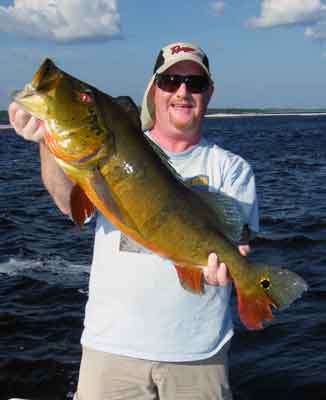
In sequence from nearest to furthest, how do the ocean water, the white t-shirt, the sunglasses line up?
the white t-shirt
the sunglasses
the ocean water

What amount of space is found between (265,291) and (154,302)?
30.4 inches

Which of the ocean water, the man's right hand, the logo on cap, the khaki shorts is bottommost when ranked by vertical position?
the ocean water

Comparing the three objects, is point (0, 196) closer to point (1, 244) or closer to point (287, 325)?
point (1, 244)

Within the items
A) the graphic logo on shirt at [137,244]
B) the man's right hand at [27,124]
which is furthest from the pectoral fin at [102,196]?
the graphic logo on shirt at [137,244]

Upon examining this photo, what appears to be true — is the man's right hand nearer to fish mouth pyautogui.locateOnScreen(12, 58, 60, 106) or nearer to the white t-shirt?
fish mouth pyautogui.locateOnScreen(12, 58, 60, 106)

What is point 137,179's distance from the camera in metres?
3.05

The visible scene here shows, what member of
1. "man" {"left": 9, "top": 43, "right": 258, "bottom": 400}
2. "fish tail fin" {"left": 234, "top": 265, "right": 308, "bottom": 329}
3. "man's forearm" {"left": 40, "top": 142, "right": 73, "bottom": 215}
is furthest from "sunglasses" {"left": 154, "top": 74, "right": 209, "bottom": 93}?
"fish tail fin" {"left": 234, "top": 265, "right": 308, "bottom": 329}

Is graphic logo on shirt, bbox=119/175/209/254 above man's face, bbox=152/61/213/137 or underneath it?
underneath

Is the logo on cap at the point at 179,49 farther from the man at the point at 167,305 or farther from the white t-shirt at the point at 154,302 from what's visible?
the white t-shirt at the point at 154,302

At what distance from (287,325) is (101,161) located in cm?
648

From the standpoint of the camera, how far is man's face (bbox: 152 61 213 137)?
3.96 meters

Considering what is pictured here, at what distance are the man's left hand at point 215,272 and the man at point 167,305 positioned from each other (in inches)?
8.7

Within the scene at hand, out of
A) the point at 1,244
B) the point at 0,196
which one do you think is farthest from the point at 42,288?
the point at 0,196

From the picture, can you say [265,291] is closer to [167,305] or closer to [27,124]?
[167,305]
